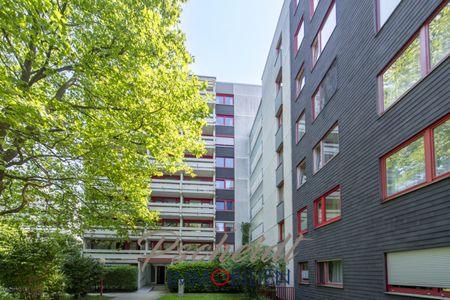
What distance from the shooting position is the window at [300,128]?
58.3 ft

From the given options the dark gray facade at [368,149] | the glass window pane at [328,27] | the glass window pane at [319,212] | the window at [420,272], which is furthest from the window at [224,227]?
the window at [420,272]

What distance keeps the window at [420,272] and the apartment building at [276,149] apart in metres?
9.65

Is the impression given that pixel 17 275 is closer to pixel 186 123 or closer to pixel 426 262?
pixel 186 123

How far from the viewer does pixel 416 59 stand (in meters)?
7.86

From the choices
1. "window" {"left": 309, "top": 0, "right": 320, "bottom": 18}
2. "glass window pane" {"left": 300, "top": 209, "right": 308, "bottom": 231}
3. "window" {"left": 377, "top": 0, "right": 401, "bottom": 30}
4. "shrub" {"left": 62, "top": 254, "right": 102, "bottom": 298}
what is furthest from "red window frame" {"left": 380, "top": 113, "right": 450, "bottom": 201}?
"shrub" {"left": 62, "top": 254, "right": 102, "bottom": 298}

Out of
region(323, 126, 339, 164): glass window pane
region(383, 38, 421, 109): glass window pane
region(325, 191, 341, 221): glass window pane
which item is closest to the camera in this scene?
region(383, 38, 421, 109): glass window pane

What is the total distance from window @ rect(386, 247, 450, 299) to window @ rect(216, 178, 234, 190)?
31.5 metres

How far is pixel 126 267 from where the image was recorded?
28.0m

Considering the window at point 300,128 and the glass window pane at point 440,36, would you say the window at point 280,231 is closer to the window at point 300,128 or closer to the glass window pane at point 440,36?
the window at point 300,128

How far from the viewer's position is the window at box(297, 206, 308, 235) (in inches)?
653

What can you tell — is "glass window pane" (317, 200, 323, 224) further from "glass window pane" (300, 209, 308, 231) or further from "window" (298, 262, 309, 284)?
"window" (298, 262, 309, 284)

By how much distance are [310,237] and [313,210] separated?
3.83 feet

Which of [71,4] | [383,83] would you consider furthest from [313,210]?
[71,4]

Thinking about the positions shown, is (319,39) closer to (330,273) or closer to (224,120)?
(330,273)
